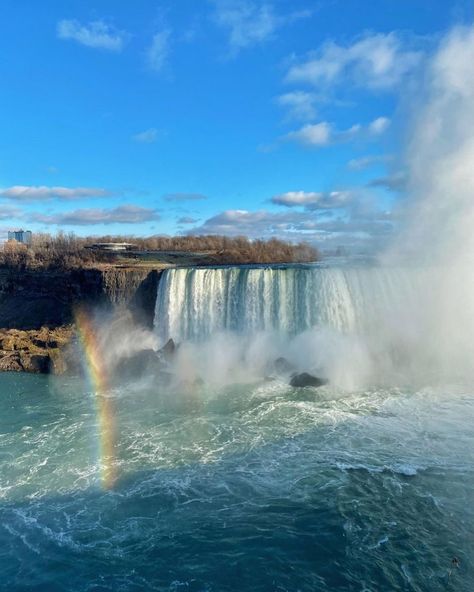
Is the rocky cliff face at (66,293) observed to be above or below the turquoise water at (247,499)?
above

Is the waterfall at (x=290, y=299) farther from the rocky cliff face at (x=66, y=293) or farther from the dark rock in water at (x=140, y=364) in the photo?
the rocky cliff face at (x=66, y=293)

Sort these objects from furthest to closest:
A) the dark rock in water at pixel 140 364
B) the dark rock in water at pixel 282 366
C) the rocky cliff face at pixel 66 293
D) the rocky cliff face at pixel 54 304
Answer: the rocky cliff face at pixel 66 293 → the rocky cliff face at pixel 54 304 → the dark rock in water at pixel 140 364 → the dark rock in water at pixel 282 366

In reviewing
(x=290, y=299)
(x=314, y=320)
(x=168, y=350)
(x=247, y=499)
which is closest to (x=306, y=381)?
(x=314, y=320)

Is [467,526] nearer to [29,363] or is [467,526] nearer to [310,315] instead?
[310,315]

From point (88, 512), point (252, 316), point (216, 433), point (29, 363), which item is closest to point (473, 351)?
point (252, 316)

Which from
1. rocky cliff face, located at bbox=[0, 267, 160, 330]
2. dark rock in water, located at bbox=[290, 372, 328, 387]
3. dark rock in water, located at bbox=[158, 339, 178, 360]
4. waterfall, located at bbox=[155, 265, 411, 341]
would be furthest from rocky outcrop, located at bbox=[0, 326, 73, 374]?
dark rock in water, located at bbox=[290, 372, 328, 387]

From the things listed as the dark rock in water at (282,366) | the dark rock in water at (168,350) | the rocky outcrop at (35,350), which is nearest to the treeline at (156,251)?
the rocky outcrop at (35,350)

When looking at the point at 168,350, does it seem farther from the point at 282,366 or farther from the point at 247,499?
the point at 247,499

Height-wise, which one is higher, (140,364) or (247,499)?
(140,364)
